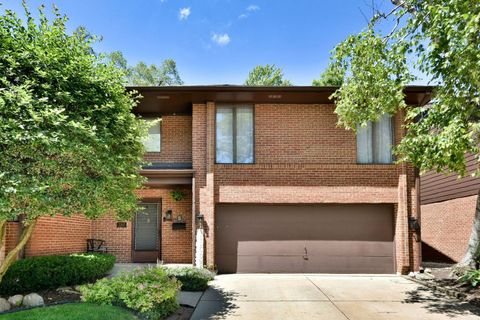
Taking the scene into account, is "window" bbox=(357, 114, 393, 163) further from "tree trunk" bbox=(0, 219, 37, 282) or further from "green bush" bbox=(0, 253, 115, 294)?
"tree trunk" bbox=(0, 219, 37, 282)

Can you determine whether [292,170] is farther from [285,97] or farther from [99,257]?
[99,257]

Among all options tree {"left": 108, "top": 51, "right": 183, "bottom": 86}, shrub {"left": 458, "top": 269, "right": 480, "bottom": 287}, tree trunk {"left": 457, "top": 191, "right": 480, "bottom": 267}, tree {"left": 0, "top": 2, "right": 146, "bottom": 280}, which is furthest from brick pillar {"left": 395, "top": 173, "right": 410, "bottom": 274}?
tree {"left": 108, "top": 51, "right": 183, "bottom": 86}

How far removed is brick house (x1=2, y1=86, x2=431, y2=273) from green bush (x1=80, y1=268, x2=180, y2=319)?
4.99 metres

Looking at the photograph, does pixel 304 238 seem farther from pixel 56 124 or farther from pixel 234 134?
pixel 56 124

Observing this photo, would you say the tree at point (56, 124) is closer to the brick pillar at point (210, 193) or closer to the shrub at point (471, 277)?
the brick pillar at point (210, 193)

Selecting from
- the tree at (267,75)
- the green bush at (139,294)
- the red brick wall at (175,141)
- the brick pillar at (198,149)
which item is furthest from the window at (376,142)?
the tree at (267,75)

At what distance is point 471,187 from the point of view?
44.7 ft

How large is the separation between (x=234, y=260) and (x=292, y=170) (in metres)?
3.43

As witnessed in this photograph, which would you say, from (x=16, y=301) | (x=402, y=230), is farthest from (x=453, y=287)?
A: (x=16, y=301)

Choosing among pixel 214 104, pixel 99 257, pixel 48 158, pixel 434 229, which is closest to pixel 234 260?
pixel 99 257

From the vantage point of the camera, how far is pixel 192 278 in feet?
32.1

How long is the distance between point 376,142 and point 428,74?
4474 mm

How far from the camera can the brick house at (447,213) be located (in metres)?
13.8

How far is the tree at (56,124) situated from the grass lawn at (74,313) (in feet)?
3.97
